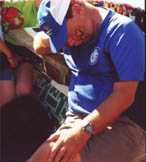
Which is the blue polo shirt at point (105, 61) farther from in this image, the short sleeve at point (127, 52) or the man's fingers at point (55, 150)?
the man's fingers at point (55, 150)

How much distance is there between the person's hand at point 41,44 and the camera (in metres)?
2.67

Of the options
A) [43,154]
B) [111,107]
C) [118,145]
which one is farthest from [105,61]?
[43,154]

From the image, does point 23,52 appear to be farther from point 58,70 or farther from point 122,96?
point 122,96

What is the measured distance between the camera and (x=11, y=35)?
10.2ft

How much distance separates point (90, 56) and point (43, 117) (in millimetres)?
721

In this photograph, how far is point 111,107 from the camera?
2.25 m

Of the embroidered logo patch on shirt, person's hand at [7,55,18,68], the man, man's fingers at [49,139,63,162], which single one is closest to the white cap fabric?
the man

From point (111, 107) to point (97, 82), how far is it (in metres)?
0.20

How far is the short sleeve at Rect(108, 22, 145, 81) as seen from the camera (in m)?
2.21

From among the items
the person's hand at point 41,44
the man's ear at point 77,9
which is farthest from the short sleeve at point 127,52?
the person's hand at point 41,44

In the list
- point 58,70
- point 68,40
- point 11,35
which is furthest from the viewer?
point 11,35

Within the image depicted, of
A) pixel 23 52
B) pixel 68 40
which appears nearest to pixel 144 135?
pixel 68 40

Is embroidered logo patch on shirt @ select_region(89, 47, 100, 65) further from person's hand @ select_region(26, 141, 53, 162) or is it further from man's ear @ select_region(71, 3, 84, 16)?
person's hand @ select_region(26, 141, 53, 162)

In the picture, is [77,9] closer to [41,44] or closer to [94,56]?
[94,56]
